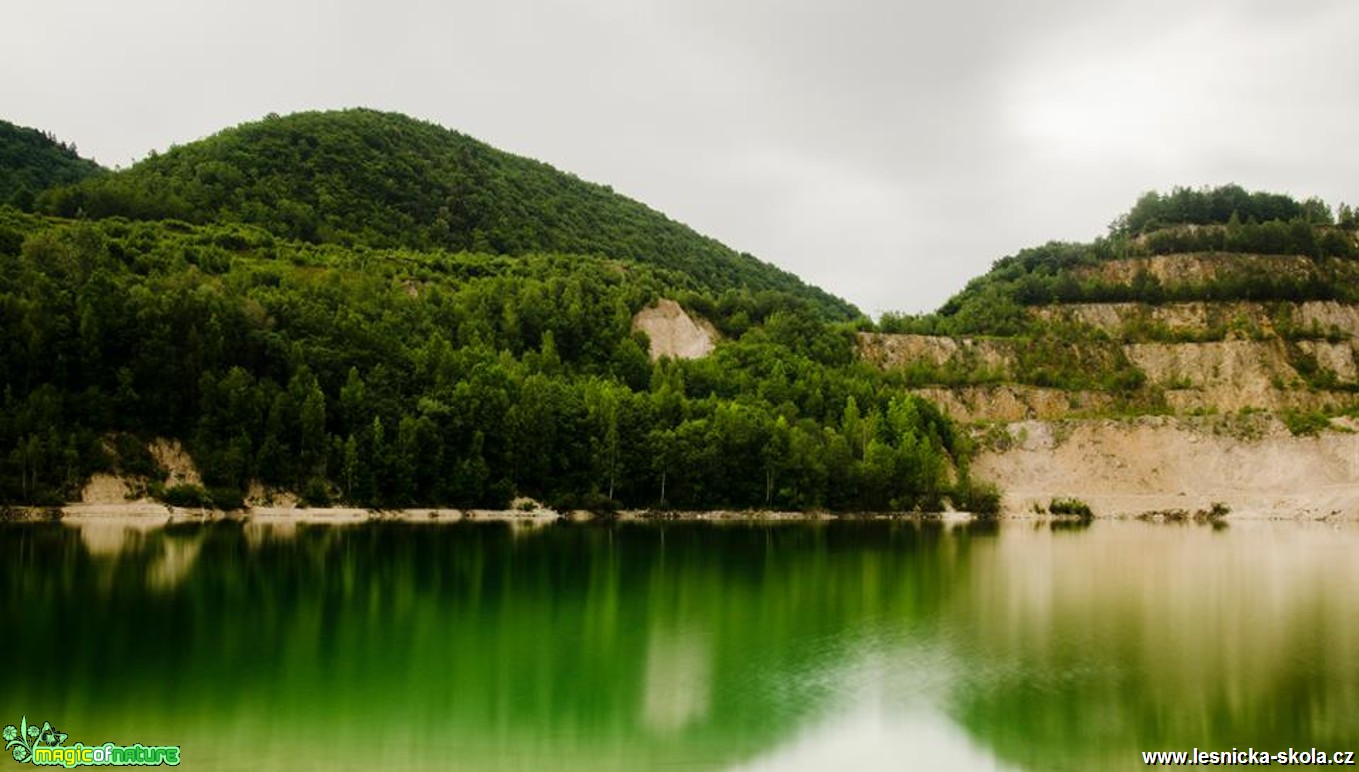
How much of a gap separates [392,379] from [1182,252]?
99.2 metres

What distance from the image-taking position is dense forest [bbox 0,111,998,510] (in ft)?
216

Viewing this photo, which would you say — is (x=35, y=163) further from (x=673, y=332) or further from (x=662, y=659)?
(x=662, y=659)

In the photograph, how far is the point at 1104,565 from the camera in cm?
4497

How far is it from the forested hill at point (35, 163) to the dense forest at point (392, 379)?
16.2m

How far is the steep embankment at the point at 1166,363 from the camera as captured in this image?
322 ft

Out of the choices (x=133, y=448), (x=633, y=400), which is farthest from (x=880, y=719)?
(x=633, y=400)

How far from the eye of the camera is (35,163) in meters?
137

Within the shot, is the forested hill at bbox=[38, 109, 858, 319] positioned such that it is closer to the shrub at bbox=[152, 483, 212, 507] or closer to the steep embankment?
the steep embankment

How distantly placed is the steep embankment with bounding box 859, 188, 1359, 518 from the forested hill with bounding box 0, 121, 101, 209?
10219 centimetres

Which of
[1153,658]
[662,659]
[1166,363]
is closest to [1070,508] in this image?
[1166,363]

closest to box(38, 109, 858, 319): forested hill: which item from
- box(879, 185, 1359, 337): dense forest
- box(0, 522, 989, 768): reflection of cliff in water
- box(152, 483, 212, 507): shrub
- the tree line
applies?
the tree line

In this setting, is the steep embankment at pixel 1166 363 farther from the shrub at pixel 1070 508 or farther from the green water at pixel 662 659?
the green water at pixel 662 659

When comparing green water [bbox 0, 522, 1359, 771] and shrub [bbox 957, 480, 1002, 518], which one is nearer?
green water [bbox 0, 522, 1359, 771]

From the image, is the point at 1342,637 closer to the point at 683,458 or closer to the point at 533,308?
the point at 683,458
